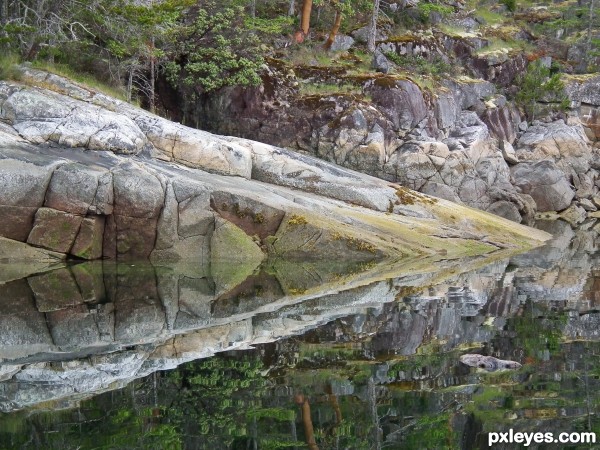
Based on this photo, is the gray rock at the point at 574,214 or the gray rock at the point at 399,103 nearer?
the gray rock at the point at 399,103

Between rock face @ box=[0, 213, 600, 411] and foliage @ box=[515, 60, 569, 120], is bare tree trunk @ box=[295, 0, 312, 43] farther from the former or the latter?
rock face @ box=[0, 213, 600, 411]

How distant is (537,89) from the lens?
50781mm

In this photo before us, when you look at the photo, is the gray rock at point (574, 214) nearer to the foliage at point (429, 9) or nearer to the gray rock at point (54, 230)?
the foliage at point (429, 9)

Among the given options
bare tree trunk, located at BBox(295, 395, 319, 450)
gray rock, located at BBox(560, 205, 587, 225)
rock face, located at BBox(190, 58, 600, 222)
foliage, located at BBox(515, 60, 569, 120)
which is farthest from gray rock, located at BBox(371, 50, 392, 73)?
bare tree trunk, located at BBox(295, 395, 319, 450)

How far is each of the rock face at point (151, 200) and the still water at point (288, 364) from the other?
4111 millimetres

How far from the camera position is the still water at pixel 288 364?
27.9ft

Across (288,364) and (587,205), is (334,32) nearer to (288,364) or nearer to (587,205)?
(587,205)

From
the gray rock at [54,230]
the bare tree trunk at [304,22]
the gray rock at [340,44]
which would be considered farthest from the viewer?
the gray rock at [340,44]

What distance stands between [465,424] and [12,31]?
2445 cm

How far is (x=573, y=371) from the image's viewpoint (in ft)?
35.8

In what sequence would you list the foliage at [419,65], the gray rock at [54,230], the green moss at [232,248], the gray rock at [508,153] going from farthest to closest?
1. the gray rock at [508,153]
2. the foliage at [419,65]
3. the green moss at [232,248]
4. the gray rock at [54,230]

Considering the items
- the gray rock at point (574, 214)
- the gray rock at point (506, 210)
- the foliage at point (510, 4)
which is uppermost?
the foliage at point (510, 4)

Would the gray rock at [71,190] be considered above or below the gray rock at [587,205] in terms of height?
above

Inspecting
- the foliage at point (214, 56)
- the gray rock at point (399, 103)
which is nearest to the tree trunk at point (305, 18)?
the foliage at point (214, 56)
